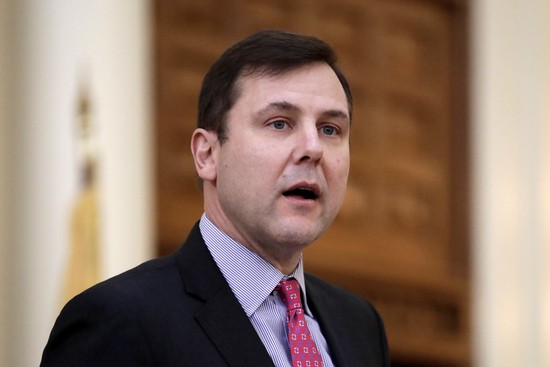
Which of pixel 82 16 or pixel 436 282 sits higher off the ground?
pixel 82 16

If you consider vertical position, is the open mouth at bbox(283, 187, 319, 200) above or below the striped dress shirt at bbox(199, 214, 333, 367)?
above

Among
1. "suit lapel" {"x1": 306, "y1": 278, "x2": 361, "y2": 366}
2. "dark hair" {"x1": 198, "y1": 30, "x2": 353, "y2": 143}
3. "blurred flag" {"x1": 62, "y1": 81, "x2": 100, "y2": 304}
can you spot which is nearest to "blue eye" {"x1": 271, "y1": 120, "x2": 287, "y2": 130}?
"dark hair" {"x1": 198, "y1": 30, "x2": 353, "y2": 143}

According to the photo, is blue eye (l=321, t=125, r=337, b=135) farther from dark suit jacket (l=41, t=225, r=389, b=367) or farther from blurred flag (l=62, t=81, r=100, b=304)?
blurred flag (l=62, t=81, r=100, b=304)

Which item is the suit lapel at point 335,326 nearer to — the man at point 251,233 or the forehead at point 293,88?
the man at point 251,233

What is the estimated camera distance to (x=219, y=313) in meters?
2.36

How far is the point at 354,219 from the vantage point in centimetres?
729

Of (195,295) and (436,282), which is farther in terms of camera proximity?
(436,282)

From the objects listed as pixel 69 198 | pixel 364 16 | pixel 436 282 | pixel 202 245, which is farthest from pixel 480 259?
pixel 202 245

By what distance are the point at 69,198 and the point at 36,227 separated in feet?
1.57

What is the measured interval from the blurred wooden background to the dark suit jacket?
3.99m

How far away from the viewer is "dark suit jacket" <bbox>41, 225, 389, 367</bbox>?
2.22m

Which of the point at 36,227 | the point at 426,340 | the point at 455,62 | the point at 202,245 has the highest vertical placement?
the point at 455,62

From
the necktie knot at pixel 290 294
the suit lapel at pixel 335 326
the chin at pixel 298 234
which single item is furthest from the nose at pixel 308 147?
the suit lapel at pixel 335 326

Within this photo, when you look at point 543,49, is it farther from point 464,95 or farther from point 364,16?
point 364,16
